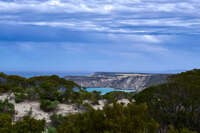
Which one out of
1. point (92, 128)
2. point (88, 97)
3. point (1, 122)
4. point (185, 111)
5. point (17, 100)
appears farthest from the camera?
point (88, 97)

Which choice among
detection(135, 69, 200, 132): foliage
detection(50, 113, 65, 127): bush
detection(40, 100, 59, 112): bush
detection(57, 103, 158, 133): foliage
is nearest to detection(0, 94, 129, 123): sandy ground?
detection(40, 100, 59, 112): bush

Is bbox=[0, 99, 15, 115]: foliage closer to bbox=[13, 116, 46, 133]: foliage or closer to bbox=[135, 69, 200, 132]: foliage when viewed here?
bbox=[13, 116, 46, 133]: foliage

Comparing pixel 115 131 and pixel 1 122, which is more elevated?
pixel 115 131

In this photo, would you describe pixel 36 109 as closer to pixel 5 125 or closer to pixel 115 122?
pixel 5 125

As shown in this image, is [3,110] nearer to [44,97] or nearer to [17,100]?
[17,100]

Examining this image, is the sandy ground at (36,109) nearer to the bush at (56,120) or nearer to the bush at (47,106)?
the bush at (47,106)

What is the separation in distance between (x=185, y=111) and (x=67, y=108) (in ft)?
24.3

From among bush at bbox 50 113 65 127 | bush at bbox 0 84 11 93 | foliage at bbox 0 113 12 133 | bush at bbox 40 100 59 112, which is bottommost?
bush at bbox 50 113 65 127

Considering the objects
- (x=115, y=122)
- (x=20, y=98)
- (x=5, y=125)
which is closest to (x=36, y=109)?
(x=20, y=98)

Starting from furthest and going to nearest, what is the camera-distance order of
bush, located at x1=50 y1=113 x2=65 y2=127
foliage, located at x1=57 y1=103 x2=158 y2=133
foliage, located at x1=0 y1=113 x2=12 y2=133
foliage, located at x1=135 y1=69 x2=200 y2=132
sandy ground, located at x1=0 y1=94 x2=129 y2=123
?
sandy ground, located at x1=0 y1=94 x2=129 y2=123 < bush, located at x1=50 y1=113 x2=65 y2=127 < foliage, located at x1=135 y1=69 x2=200 y2=132 < foliage, located at x1=0 y1=113 x2=12 y2=133 < foliage, located at x1=57 y1=103 x2=158 y2=133

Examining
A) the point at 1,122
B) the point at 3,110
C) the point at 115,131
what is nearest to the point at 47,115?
the point at 3,110

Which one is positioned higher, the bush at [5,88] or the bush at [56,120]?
the bush at [5,88]

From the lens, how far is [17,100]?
14789mm

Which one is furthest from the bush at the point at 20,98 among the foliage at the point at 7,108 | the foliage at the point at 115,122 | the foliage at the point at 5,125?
the foliage at the point at 115,122
